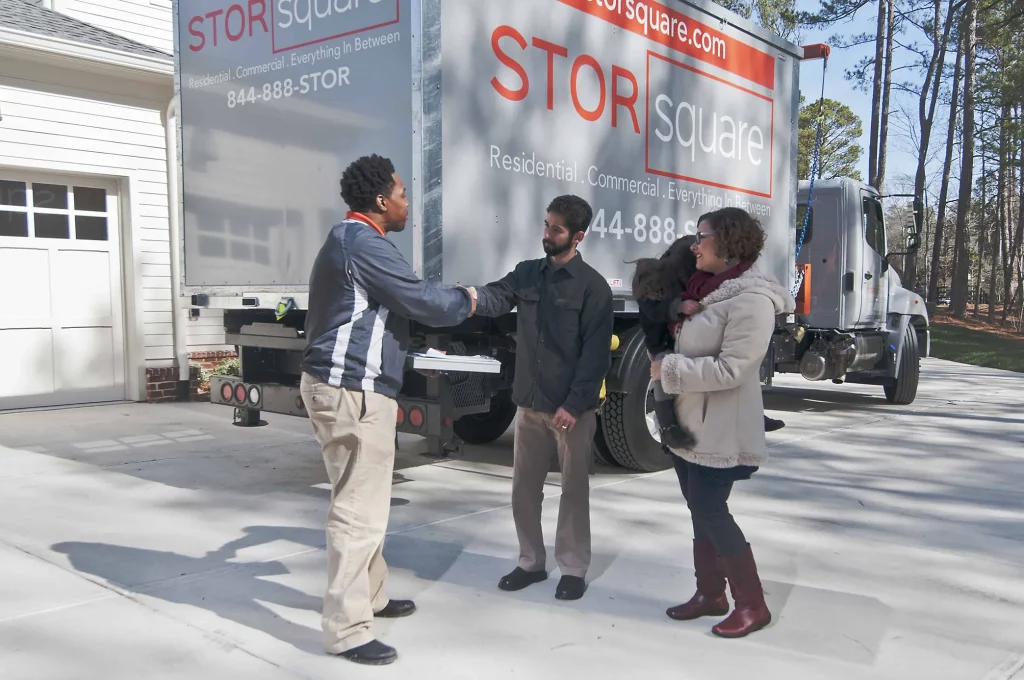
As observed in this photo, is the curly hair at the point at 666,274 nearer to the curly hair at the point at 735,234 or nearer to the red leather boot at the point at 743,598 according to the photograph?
the curly hair at the point at 735,234

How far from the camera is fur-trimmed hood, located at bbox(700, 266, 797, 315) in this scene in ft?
11.3

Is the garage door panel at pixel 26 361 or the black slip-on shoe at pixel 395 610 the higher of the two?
the garage door panel at pixel 26 361

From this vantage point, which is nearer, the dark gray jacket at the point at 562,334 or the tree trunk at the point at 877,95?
the dark gray jacket at the point at 562,334

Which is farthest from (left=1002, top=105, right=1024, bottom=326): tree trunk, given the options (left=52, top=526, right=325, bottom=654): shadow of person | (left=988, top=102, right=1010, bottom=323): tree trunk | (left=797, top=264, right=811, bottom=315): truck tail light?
(left=52, top=526, right=325, bottom=654): shadow of person

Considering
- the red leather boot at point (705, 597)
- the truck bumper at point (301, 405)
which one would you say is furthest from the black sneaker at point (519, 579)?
the truck bumper at point (301, 405)

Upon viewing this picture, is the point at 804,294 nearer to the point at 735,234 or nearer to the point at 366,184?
the point at 735,234

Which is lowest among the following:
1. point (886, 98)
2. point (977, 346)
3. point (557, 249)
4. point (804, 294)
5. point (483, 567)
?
point (977, 346)

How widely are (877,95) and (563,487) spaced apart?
26.8 metres

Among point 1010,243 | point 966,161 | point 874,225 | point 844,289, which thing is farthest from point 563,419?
point 1010,243

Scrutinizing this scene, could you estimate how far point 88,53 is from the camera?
370 inches

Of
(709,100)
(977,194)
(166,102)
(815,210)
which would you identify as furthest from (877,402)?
(977,194)

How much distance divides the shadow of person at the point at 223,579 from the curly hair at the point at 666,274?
1857mm

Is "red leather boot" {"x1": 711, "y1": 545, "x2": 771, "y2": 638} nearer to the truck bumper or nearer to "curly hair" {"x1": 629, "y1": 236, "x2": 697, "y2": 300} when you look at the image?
"curly hair" {"x1": 629, "y1": 236, "x2": 697, "y2": 300}

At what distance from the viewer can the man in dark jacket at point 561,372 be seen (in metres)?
4.00
